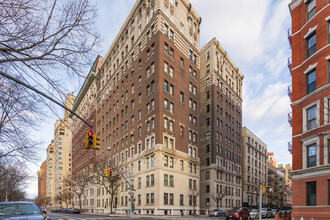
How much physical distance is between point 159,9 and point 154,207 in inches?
1311

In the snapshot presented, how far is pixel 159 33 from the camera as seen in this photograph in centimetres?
4559

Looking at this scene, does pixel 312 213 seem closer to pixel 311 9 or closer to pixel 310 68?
pixel 310 68

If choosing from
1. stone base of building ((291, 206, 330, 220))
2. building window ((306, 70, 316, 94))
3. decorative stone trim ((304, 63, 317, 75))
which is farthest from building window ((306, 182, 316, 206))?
decorative stone trim ((304, 63, 317, 75))

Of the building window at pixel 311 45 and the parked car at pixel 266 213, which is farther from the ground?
the building window at pixel 311 45

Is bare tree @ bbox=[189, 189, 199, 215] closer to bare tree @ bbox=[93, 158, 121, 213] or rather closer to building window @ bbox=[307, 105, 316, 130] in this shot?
bare tree @ bbox=[93, 158, 121, 213]

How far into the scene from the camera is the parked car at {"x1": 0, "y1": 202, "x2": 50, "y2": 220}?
28.2 ft

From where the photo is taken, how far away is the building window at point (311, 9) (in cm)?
2525

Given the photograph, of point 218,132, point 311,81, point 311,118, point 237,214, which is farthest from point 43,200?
point 311,81

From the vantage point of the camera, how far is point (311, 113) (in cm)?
2383

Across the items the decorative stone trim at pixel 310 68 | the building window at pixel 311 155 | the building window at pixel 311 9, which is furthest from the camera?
the building window at pixel 311 9

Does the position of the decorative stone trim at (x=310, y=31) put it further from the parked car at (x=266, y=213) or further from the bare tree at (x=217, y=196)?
the bare tree at (x=217, y=196)

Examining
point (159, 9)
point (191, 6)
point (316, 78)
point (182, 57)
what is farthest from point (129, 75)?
point (316, 78)

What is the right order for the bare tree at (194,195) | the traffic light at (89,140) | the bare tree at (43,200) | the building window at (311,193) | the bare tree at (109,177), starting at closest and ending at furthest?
the traffic light at (89,140), the building window at (311,193), the bare tree at (109,177), the bare tree at (194,195), the bare tree at (43,200)

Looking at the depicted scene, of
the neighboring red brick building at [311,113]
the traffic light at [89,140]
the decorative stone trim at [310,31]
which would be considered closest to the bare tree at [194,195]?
the neighboring red brick building at [311,113]
